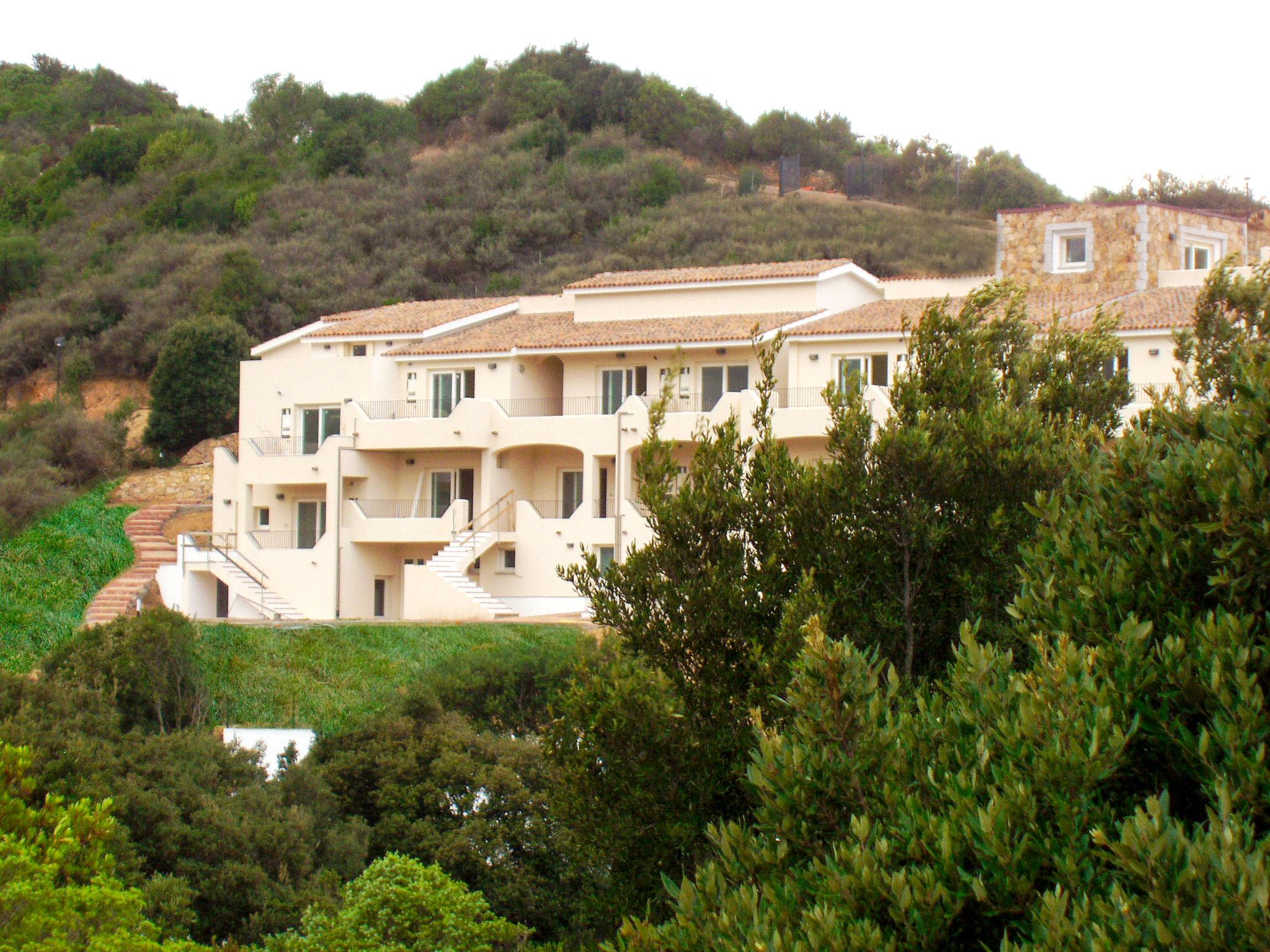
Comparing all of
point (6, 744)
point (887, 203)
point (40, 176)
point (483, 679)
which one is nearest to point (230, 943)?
point (6, 744)

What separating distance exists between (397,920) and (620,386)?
2772cm

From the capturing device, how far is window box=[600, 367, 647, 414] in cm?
4194

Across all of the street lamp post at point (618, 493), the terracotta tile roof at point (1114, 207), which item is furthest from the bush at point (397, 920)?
the terracotta tile roof at point (1114, 207)

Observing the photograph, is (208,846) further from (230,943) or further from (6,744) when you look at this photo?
(6,744)

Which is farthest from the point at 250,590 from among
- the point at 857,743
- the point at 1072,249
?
the point at 857,743

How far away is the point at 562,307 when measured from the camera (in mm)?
46906

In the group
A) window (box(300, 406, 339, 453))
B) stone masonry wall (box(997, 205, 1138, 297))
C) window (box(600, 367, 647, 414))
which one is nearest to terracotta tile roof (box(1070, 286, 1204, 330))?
stone masonry wall (box(997, 205, 1138, 297))

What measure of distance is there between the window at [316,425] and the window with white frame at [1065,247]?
20.8 meters

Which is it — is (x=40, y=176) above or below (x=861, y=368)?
above

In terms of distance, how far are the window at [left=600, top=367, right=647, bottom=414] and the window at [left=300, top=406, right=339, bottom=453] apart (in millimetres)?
7780

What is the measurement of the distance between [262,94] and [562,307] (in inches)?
2037

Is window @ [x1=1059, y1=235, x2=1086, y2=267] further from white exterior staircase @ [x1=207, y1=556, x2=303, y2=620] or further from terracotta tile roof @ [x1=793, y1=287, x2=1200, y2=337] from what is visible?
white exterior staircase @ [x1=207, y1=556, x2=303, y2=620]

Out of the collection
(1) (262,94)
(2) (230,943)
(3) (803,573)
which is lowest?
(2) (230,943)

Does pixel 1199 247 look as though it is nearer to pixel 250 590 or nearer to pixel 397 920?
pixel 250 590
